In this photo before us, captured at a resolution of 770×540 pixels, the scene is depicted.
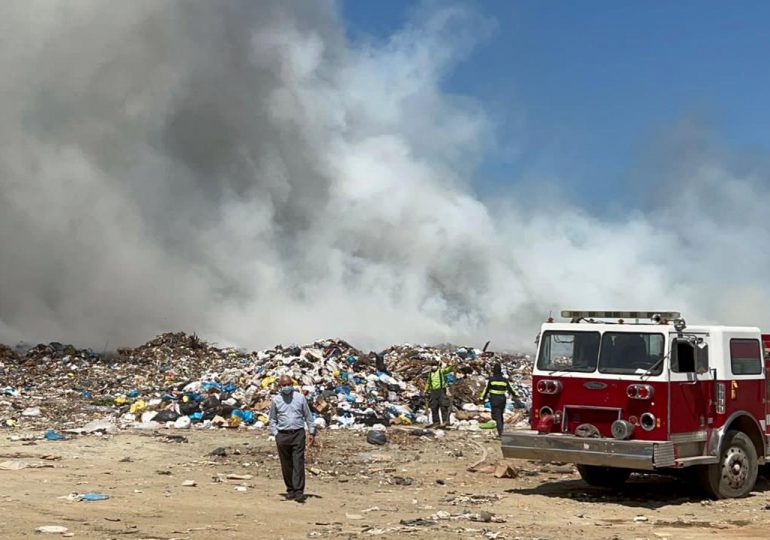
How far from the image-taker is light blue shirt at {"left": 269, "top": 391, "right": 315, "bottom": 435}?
11430 millimetres

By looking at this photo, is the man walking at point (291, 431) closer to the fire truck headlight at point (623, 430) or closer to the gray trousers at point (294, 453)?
the gray trousers at point (294, 453)

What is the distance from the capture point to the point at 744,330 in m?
12.1

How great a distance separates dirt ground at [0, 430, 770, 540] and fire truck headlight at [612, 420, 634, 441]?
0.89 metres

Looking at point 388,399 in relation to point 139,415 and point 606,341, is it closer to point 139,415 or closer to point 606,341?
point 139,415

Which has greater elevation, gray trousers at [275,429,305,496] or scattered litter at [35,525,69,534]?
gray trousers at [275,429,305,496]

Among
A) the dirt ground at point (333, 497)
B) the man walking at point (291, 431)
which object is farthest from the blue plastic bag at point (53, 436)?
the man walking at point (291, 431)

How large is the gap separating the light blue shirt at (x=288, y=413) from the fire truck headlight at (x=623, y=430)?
3732mm

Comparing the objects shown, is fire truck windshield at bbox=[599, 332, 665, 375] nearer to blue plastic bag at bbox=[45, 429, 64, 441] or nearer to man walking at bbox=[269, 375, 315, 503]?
man walking at bbox=[269, 375, 315, 503]

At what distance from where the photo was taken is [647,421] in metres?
11.0

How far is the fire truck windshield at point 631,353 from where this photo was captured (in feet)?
36.7

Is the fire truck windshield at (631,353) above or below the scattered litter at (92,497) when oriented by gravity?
above

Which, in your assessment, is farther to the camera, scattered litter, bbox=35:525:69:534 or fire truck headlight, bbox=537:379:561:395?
fire truck headlight, bbox=537:379:561:395

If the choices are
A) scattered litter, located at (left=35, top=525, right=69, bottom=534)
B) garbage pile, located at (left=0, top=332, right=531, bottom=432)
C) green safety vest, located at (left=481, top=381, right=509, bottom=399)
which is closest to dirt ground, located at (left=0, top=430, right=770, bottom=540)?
scattered litter, located at (left=35, top=525, right=69, bottom=534)

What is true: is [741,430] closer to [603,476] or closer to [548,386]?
[603,476]
